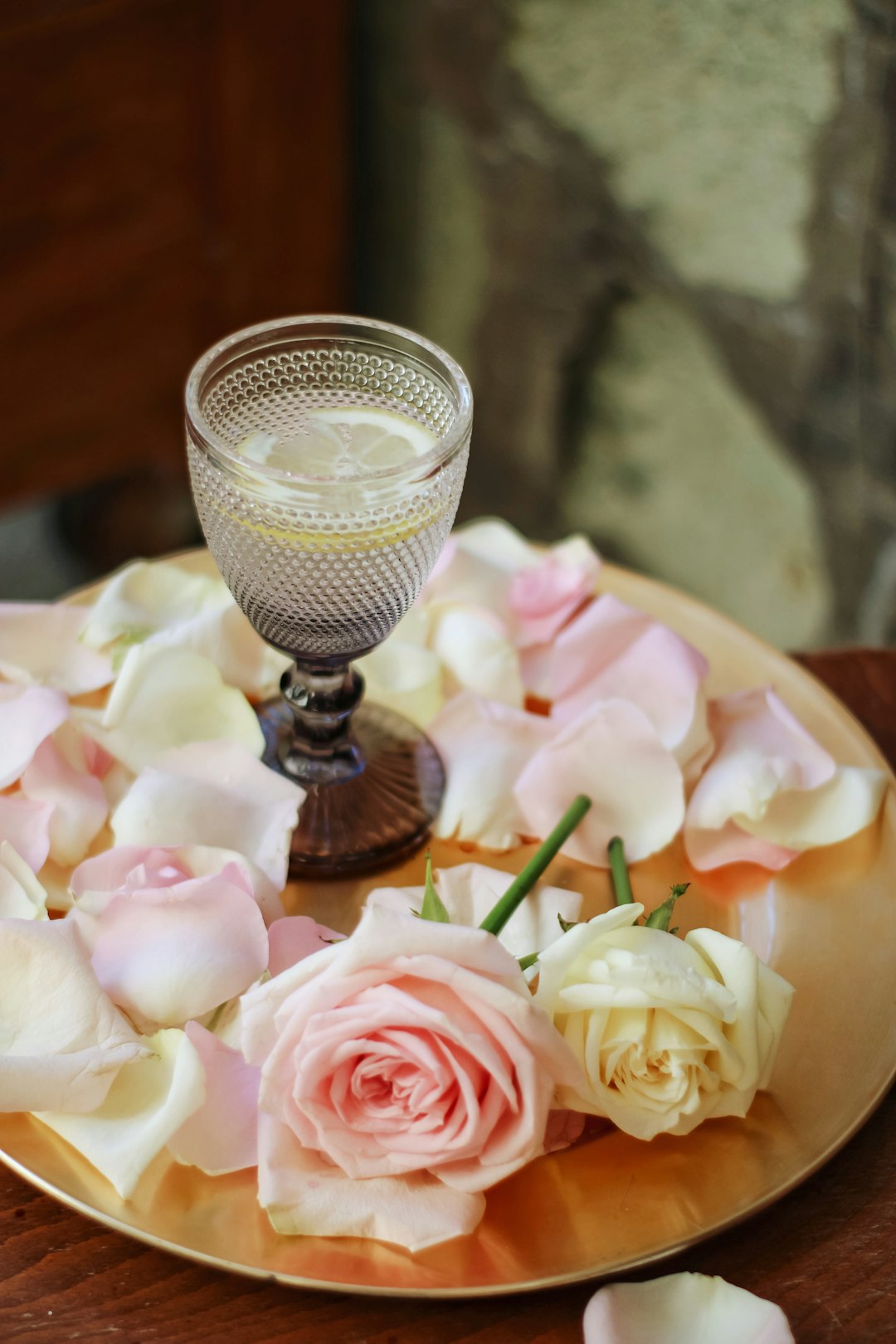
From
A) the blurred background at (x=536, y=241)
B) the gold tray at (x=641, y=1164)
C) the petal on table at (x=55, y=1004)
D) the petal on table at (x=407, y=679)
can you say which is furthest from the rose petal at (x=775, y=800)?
the blurred background at (x=536, y=241)

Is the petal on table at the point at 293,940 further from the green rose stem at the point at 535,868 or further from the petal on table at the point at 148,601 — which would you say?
the petal on table at the point at 148,601

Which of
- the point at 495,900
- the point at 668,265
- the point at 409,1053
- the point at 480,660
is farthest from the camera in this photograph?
the point at 668,265

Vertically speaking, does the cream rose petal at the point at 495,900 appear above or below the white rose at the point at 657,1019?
below

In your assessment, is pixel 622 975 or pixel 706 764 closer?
pixel 622 975

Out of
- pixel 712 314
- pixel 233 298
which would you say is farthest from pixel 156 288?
pixel 712 314

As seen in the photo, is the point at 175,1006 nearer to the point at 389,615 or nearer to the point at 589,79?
the point at 389,615

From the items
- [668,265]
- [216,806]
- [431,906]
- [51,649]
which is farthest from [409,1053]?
[668,265]

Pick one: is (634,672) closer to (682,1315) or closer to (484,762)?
(484,762)
